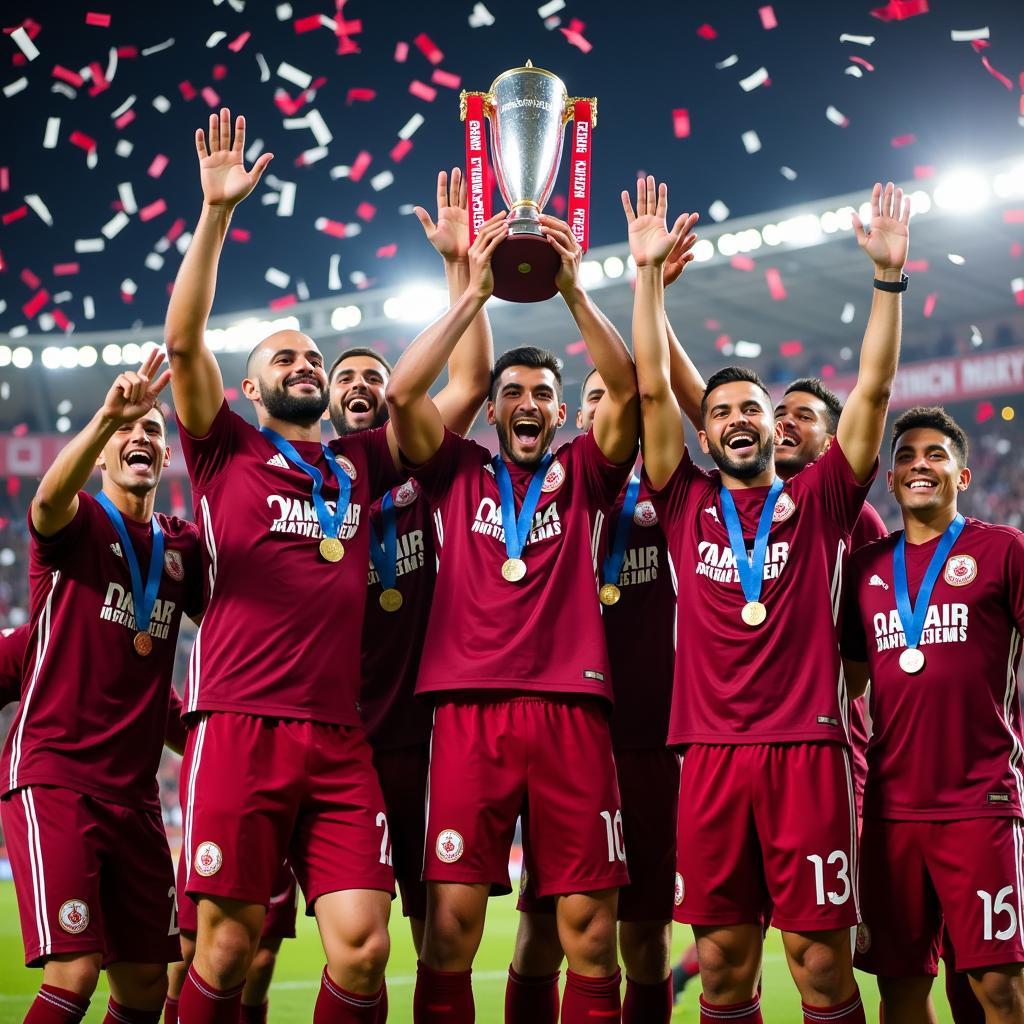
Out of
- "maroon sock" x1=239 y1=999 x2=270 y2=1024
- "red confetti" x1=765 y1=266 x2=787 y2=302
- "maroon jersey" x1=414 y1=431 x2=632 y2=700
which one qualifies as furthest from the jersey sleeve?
"red confetti" x1=765 y1=266 x2=787 y2=302

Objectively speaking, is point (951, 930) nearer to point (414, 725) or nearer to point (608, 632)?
point (608, 632)

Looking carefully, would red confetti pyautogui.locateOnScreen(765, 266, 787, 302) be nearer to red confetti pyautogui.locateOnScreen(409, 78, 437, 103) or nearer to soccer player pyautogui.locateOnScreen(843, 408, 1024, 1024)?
red confetti pyautogui.locateOnScreen(409, 78, 437, 103)

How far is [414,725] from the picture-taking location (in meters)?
4.22

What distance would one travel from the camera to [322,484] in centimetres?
394

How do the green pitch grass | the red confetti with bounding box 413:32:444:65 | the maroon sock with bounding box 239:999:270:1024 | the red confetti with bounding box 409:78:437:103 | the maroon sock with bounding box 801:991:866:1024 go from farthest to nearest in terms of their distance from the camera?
the red confetti with bounding box 409:78:437:103
the red confetti with bounding box 413:32:444:65
the green pitch grass
the maroon sock with bounding box 239:999:270:1024
the maroon sock with bounding box 801:991:866:1024

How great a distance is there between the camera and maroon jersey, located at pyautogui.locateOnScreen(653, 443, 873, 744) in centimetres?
374

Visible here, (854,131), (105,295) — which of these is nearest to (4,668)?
(854,131)

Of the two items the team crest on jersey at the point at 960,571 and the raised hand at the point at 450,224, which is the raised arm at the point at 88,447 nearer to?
the raised hand at the point at 450,224

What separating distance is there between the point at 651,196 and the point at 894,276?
902mm

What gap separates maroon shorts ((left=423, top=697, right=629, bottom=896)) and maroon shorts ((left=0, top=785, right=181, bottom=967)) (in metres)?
0.98

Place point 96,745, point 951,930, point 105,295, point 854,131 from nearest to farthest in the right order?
point 951,930 < point 96,745 < point 854,131 < point 105,295

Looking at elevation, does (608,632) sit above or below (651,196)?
below

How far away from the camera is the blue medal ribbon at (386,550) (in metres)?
4.36

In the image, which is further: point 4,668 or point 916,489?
point 4,668
